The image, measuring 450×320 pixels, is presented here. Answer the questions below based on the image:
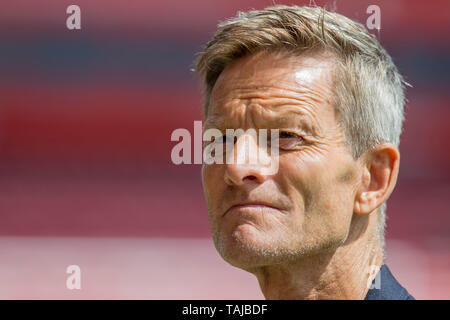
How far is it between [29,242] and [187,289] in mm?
2034

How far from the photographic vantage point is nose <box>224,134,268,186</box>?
1.83 meters

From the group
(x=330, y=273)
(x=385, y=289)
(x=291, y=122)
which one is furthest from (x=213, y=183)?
(x=385, y=289)

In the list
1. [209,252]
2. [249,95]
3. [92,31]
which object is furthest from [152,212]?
[249,95]

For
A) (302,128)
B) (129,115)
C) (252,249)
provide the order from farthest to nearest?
(129,115), (302,128), (252,249)

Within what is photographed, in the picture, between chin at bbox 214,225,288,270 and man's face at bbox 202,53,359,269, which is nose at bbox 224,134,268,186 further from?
chin at bbox 214,225,288,270

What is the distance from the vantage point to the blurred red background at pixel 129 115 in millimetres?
8016

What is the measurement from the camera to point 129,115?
8680 millimetres

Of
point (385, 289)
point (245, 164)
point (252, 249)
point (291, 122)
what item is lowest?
point (385, 289)

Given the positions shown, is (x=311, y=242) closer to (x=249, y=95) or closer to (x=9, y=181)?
(x=249, y=95)

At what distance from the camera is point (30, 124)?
8578mm

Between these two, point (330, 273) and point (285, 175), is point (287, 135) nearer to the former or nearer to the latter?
point (285, 175)

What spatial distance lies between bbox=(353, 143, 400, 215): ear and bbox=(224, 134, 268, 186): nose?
28cm

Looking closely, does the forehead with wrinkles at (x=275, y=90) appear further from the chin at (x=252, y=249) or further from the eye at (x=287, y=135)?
the chin at (x=252, y=249)

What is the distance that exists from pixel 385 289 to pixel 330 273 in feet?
0.53
